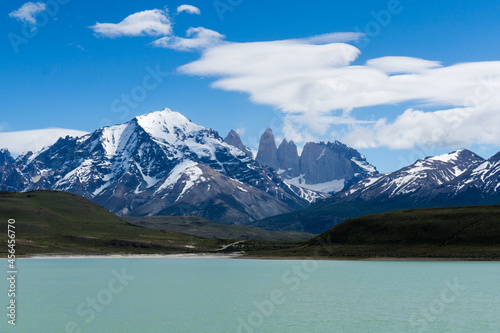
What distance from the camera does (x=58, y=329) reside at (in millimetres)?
58750

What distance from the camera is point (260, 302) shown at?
3142 inches

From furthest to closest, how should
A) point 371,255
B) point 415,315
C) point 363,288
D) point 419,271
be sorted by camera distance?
point 371,255, point 419,271, point 363,288, point 415,315

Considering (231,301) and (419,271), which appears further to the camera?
(419,271)

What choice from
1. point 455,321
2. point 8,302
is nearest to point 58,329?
point 8,302

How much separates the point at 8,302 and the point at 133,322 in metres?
27.1

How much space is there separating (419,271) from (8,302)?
94.3 meters

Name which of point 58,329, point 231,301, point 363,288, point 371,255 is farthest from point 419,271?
point 58,329

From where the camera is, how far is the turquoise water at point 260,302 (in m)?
61.3

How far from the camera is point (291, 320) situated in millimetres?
64938

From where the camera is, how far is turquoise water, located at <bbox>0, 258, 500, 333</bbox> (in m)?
61.3

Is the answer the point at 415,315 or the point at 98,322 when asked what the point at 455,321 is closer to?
the point at 415,315

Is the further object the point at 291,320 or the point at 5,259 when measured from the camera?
the point at 5,259

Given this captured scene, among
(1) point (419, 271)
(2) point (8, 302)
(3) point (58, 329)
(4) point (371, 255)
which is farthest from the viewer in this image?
(4) point (371, 255)

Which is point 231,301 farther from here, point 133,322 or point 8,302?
point 8,302
